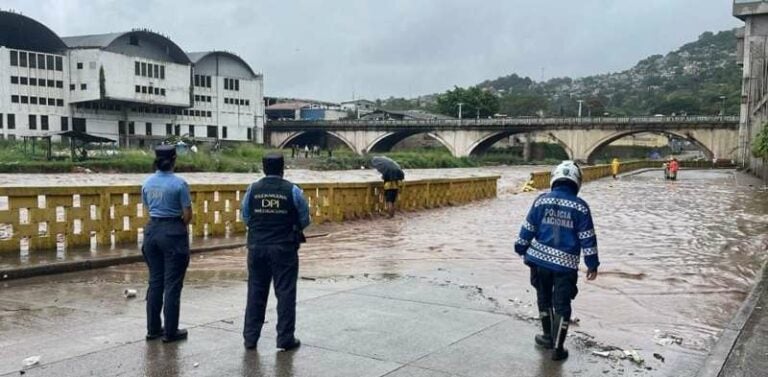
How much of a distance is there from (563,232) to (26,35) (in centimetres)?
7967

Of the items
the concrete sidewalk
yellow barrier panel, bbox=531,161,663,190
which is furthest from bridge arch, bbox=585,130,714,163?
the concrete sidewalk

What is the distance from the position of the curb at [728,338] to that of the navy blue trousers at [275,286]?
323 centimetres

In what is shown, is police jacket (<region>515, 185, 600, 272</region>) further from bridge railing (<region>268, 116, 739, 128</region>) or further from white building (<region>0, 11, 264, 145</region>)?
bridge railing (<region>268, 116, 739, 128</region>)

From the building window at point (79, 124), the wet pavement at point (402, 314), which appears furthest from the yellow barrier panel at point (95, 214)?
the building window at point (79, 124)

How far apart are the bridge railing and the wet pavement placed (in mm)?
74070

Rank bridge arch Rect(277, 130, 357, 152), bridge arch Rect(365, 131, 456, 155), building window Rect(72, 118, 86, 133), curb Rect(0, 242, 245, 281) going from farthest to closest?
bridge arch Rect(277, 130, 357, 152)
bridge arch Rect(365, 131, 456, 155)
building window Rect(72, 118, 86, 133)
curb Rect(0, 242, 245, 281)

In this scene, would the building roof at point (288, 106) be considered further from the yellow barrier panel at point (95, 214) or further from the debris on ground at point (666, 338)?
the debris on ground at point (666, 338)

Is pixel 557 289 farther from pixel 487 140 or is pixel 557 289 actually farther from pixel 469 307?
pixel 487 140

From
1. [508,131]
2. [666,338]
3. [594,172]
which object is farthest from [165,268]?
[508,131]

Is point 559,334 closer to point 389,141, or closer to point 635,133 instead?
point 635,133

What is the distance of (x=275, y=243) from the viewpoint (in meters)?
5.72

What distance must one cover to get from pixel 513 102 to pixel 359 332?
158m

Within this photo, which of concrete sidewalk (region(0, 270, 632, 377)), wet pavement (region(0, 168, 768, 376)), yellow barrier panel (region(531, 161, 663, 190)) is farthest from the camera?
yellow barrier panel (region(531, 161, 663, 190))

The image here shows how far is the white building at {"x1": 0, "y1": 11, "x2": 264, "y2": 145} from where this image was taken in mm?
71938
